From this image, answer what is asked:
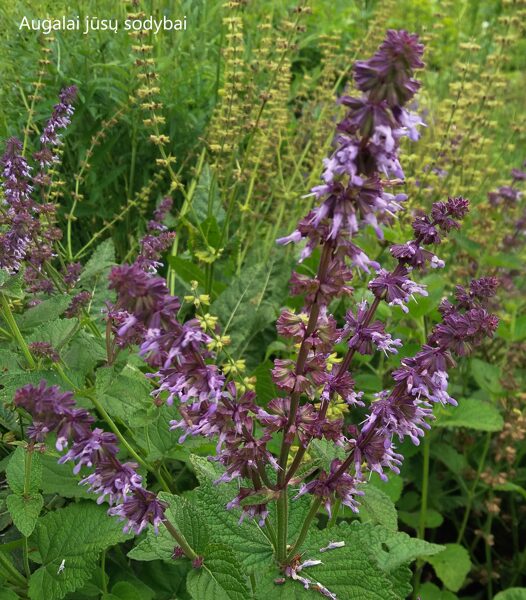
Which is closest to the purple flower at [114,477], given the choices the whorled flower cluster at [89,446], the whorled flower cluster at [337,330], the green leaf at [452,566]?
the whorled flower cluster at [89,446]

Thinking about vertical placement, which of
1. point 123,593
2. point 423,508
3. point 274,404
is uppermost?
point 274,404

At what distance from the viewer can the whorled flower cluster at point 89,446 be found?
945 millimetres

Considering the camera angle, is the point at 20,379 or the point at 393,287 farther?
the point at 20,379

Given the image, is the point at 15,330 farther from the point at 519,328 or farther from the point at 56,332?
the point at 519,328

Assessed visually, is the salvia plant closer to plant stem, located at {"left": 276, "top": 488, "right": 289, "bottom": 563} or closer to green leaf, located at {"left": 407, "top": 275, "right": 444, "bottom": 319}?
plant stem, located at {"left": 276, "top": 488, "right": 289, "bottom": 563}

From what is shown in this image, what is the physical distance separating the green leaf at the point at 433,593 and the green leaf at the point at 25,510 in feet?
4.53

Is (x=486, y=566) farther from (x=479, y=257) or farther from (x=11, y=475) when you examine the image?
(x=11, y=475)

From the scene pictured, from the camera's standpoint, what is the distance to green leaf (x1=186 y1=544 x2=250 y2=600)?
122cm

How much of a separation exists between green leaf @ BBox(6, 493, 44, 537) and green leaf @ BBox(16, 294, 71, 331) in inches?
18.4

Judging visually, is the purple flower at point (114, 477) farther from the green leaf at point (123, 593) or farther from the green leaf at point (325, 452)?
the green leaf at point (123, 593)

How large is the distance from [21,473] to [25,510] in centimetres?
13

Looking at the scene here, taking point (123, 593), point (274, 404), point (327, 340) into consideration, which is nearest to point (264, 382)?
point (123, 593)

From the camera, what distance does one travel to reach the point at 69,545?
153 cm

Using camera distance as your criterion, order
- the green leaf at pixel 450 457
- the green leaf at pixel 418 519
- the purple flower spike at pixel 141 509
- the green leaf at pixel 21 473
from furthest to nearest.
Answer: the green leaf at pixel 450 457 → the green leaf at pixel 418 519 → the green leaf at pixel 21 473 → the purple flower spike at pixel 141 509
